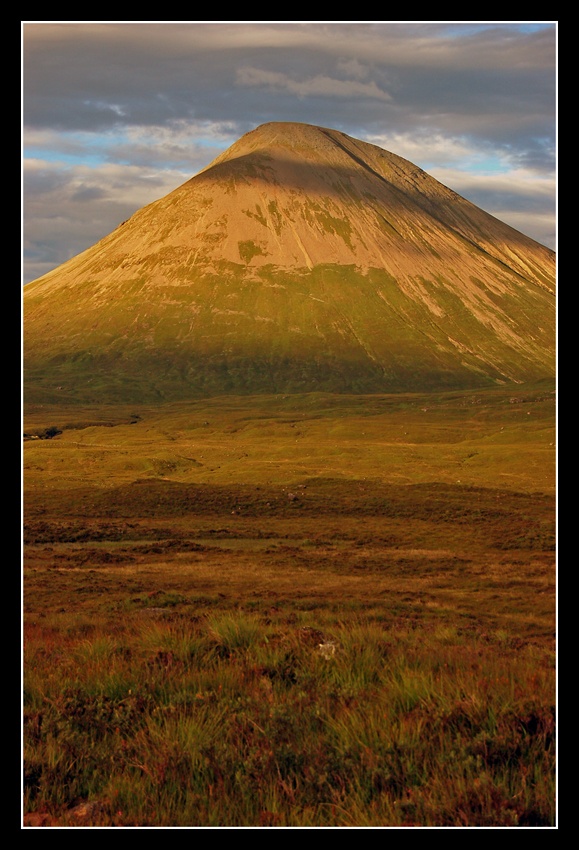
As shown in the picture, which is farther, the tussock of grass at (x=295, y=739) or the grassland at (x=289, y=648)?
the grassland at (x=289, y=648)

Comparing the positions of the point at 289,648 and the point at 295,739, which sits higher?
the point at 289,648

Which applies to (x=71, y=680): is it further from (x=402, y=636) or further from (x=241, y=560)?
(x=241, y=560)

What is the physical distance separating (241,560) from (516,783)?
25978mm

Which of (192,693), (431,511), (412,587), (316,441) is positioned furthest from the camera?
(316,441)

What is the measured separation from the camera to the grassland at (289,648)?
6.64 meters

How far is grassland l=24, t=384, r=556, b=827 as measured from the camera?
261 inches

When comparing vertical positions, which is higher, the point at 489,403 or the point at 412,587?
the point at 489,403

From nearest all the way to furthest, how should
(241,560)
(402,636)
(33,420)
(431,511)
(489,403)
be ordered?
1. (402,636)
2. (241,560)
3. (431,511)
4. (33,420)
5. (489,403)

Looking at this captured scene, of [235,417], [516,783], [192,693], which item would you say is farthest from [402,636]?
[235,417]

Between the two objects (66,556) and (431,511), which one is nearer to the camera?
(66,556)

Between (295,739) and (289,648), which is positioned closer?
(295,739)

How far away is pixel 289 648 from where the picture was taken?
32.9 feet

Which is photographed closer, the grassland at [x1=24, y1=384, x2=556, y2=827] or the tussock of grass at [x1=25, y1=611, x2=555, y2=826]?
the tussock of grass at [x1=25, y1=611, x2=555, y2=826]

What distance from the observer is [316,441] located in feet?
295
